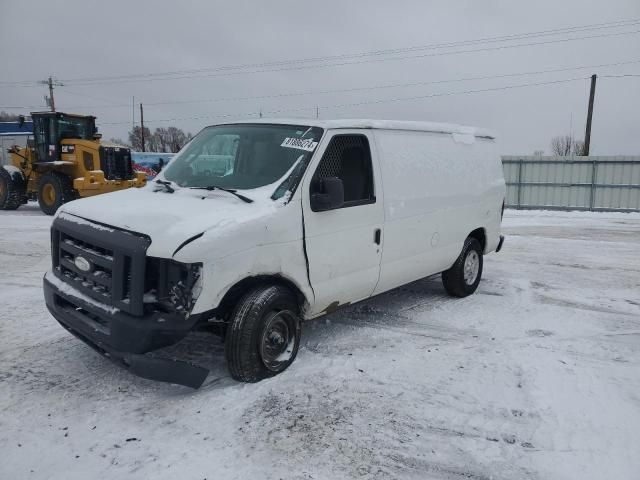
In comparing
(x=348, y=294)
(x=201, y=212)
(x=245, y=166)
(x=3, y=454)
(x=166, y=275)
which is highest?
(x=245, y=166)

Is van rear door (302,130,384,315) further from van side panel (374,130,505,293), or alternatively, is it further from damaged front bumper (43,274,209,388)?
damaged front bumper (43,274,209,388)

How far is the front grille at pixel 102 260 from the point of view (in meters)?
3.26

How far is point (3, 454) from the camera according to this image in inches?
115

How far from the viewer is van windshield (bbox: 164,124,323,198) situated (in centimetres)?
409

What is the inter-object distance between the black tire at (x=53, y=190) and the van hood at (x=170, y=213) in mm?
12150

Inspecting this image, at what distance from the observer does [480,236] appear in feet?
21.4


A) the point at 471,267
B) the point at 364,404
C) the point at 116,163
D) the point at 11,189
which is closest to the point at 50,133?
the point at 116,163

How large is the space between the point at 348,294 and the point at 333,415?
4.27ft

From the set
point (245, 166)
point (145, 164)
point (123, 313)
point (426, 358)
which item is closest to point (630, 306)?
point (426, 358)

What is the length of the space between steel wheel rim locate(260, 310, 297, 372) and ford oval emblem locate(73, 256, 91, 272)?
1.39m

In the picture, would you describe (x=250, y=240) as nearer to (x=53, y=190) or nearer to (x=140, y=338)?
(x=140, y=338)

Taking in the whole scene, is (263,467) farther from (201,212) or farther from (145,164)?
(145,164)

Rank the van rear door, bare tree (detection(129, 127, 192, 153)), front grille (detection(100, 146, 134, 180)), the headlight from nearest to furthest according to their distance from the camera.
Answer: the headlight → the van rear door → front grille (detection(100, 146, 134, 180)) → bare tree (detection(129, 127, 192, 153))

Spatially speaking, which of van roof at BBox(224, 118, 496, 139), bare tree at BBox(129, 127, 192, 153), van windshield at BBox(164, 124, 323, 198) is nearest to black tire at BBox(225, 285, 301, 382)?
van windshield at BBox(164, 124, 323, 198)
